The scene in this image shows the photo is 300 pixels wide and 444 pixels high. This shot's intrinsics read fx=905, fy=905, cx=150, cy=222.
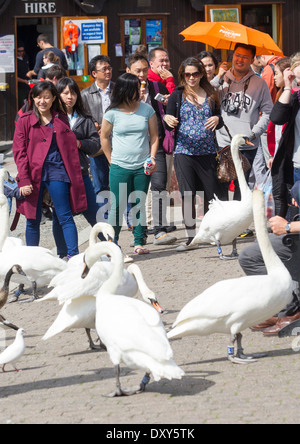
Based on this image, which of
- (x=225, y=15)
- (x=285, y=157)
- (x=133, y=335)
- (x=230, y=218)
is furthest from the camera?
(x=225, y=15)

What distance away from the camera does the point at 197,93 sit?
34.0 ft

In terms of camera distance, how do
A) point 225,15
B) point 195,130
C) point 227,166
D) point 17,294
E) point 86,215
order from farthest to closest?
point 225,15, point 227,166, point 195,130, point 86,215, point 17,294

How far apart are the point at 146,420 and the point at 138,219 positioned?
5.41 m

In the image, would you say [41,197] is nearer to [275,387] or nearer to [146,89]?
[146,89]

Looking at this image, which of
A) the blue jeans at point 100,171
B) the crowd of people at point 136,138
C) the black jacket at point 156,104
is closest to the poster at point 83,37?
the crowd of people at point 136,138

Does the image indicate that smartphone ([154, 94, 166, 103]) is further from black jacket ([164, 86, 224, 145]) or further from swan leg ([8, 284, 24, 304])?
swan leg ([8, 284, 24, 304])

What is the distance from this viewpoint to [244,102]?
10711 mm

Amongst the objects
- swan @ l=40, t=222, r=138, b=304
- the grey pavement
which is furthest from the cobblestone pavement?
swan @ l=40, t=222, r=138, b=304

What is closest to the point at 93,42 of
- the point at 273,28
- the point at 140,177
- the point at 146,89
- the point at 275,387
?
the point at 273,28

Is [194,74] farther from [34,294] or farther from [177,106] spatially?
[34,294]

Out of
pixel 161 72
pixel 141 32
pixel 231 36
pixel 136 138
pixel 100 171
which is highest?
pixel 141 32

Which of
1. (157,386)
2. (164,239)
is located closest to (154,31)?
(164,239)

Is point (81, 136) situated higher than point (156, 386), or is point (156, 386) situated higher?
point (81, 136)

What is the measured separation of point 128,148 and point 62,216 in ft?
4.03
